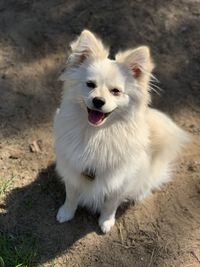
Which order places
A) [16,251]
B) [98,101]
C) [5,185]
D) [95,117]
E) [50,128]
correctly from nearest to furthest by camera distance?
[98,101] → [95,117] → [16,251] → [5,185] → [50,128]

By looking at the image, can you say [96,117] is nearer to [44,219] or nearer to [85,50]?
[85,50]

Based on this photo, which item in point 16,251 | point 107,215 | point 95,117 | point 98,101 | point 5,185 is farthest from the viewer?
point 5,185

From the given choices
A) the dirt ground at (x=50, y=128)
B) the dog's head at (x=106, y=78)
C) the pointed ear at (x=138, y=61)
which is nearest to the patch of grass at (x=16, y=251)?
the dirt ground at (x=50, y=128)

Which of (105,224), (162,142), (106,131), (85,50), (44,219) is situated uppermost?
(85,50)

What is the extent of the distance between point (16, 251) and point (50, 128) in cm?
100

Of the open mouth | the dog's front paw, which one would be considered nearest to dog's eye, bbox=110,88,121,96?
the open mouth

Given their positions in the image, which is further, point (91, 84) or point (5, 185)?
point (5, 185)

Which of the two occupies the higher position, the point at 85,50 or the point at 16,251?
the point at 85,50

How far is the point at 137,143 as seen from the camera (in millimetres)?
2734

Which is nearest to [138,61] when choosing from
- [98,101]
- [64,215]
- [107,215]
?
[98,101]

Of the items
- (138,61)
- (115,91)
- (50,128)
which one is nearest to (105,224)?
(50,128)

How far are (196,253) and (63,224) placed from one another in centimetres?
86

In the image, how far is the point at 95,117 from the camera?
2.53 m

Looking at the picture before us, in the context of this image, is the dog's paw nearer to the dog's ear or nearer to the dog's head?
the dog's head
